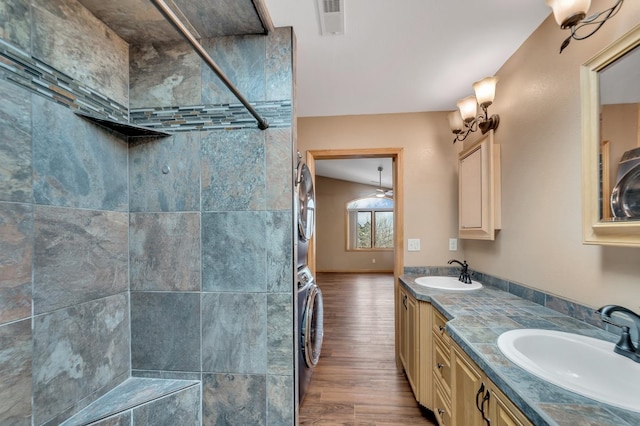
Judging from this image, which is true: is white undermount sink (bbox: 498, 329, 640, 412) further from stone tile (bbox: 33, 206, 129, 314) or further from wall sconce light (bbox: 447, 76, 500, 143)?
stone tile (bbox: 33, 206, 129, 314)

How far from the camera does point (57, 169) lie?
104 centimetres

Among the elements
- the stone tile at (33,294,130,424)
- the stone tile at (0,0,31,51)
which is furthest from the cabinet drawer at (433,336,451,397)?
the stone tile at (0,0,31,51)

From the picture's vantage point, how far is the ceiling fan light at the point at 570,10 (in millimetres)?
981

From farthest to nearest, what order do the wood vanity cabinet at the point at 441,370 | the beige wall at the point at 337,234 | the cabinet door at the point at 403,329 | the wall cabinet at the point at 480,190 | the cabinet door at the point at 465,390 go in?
the beige wall at the point at 337,234 < the cabinet door at the point at 403,329 < the wall cabinet at the point at 480,190 < the wood vanity cabinet at the point at 441,370 < the cabinet door at the point at 465,390

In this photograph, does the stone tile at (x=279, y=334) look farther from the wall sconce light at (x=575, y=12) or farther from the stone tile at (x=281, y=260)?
the wall sconce light at (x=575, y=12)

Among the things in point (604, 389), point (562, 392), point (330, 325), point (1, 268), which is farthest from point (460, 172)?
point (1, 268)

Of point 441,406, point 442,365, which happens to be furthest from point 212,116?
point 441,406

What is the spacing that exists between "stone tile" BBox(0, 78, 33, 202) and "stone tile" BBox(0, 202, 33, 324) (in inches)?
2.3

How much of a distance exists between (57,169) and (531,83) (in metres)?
2.58

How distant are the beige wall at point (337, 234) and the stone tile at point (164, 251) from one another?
5.98m

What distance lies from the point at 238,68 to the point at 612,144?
1.78 m

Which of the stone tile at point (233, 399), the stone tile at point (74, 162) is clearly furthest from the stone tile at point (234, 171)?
the stone tile at point (233, 399)

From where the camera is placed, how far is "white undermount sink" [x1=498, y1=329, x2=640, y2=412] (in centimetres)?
74

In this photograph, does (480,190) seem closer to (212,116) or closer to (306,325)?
(306,325)
